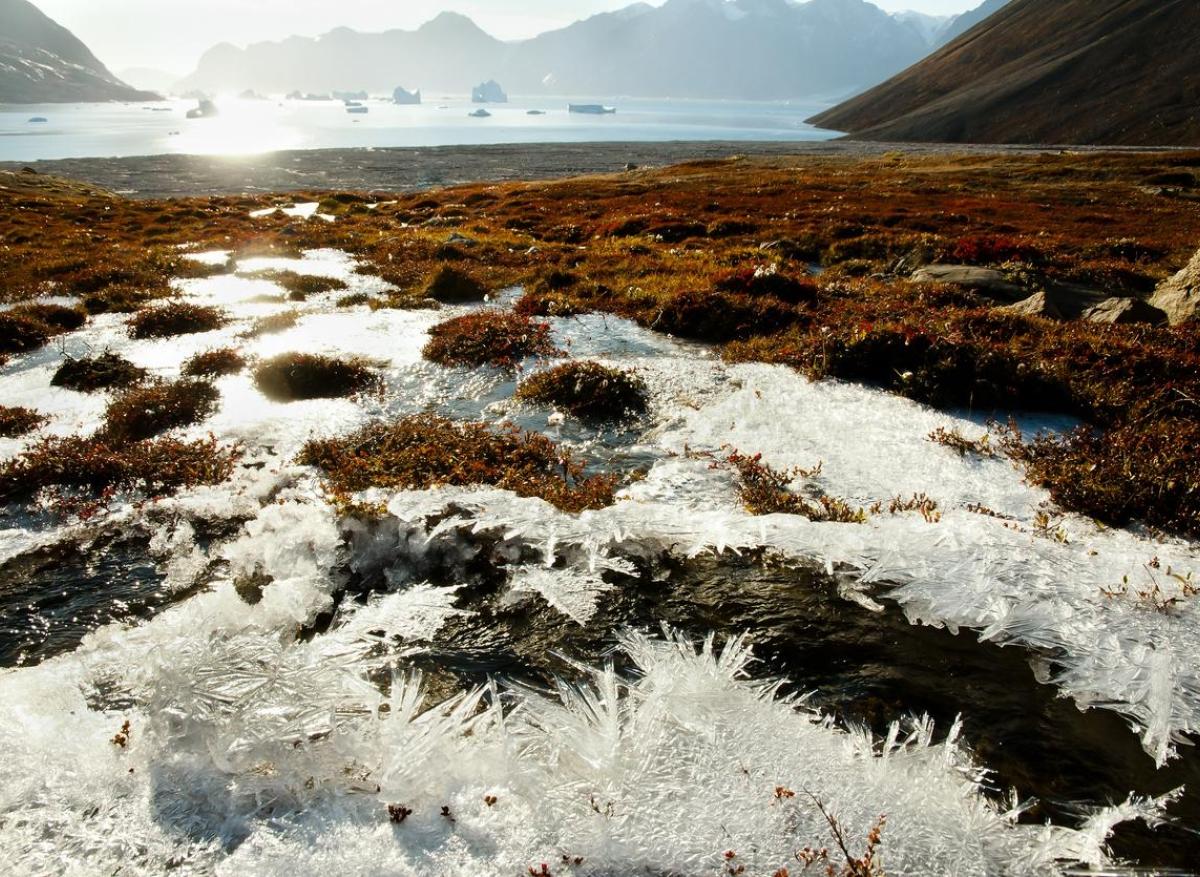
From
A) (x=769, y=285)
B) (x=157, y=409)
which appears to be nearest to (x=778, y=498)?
(x=769, y=285)

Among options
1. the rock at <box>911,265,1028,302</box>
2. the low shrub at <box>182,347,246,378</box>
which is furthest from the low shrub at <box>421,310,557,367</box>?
the rock at <box>911,265,1028,302</box>

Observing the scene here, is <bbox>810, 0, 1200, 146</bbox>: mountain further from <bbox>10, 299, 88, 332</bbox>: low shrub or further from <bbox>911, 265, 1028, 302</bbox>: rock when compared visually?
<bbox>10, 299, 88, 332</bbox>: low shrub

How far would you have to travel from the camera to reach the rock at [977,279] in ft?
53.4

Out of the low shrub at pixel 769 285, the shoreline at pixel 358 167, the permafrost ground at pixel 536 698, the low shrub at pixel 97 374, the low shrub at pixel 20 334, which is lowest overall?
the permafrost ground at pixel 536 698

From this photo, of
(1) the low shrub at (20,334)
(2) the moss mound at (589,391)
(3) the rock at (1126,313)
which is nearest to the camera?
(2) the moss mound at (589,391)

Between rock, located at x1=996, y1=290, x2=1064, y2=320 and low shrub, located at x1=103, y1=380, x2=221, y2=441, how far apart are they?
Result: 646 inches

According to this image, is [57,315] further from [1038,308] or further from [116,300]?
[1038,308]

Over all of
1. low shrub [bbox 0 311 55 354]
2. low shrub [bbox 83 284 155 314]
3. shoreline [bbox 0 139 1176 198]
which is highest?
shoreline [bbox 0 139 1176 198]

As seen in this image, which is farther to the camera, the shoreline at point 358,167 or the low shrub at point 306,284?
the shoreline at point 358,167

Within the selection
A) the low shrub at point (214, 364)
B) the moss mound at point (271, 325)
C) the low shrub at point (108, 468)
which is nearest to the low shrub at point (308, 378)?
the low shrub at point (214, 364)

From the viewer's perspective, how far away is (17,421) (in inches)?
405

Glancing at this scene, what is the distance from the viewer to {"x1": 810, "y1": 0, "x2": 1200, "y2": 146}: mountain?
126062 millimetres

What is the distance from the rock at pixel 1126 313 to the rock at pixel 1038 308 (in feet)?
2.25

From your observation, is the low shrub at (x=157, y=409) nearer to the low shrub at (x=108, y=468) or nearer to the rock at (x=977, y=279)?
the low shrub at (x=108, y=468)
